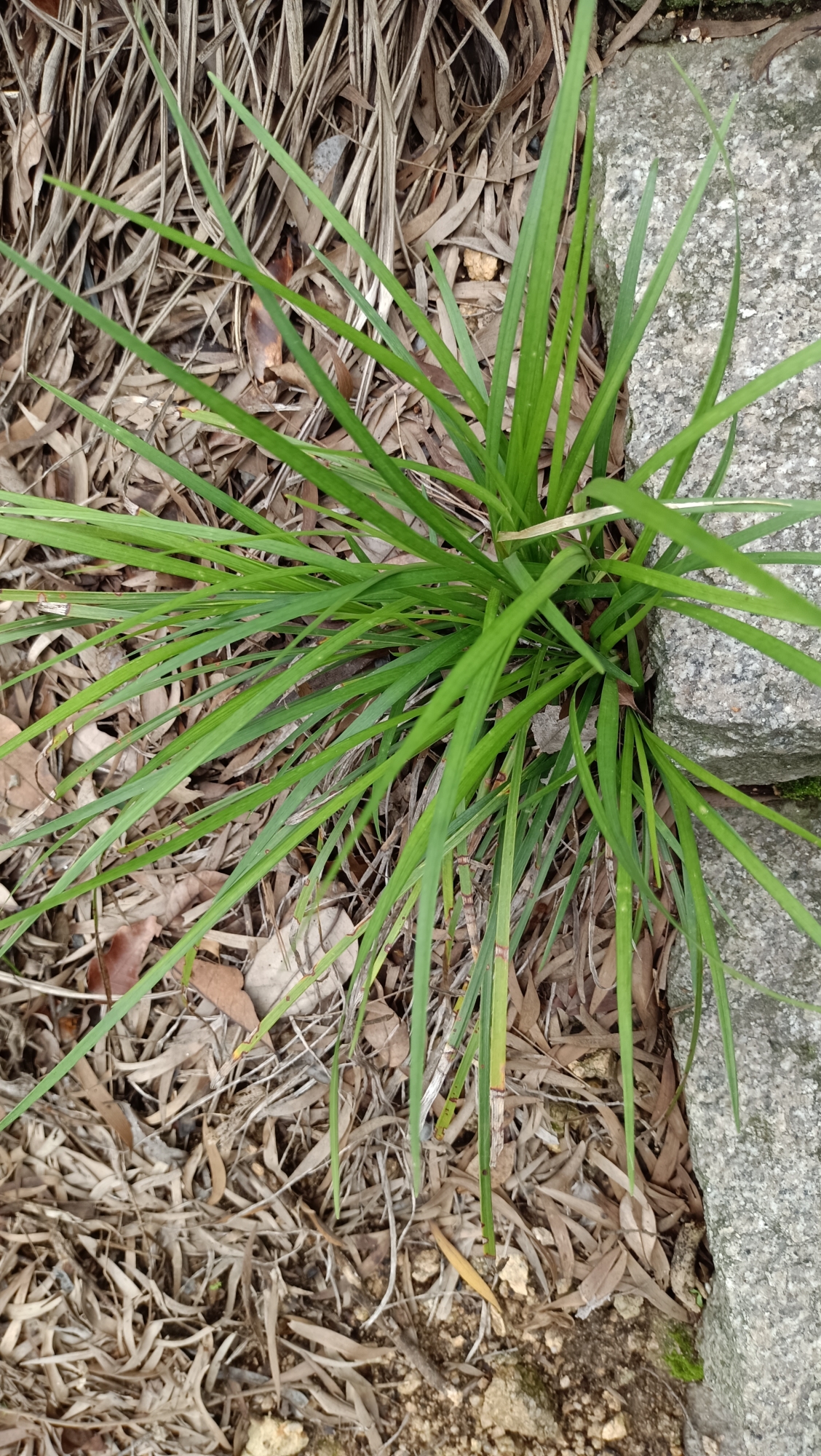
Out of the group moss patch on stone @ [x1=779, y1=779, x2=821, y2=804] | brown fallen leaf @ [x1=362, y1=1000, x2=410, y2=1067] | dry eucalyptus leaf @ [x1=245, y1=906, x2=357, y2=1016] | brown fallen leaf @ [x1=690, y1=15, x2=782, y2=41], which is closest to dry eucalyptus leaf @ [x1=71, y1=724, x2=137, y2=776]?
dry eucalyptus leaf @ [x1=245, y1=906, x2=357, y2=1016]

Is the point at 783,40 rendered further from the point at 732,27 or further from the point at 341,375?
the point at 341,375

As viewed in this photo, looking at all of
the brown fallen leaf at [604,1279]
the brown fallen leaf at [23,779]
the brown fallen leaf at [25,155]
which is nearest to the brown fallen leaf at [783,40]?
the brown fallen leaf at [25,155]

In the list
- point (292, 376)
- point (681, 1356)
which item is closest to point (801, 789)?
point (681, 1356)

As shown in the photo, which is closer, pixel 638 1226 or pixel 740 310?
pixel 740 310

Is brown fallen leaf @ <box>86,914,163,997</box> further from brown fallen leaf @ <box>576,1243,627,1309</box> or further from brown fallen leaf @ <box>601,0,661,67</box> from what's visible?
brown fallen leaf @ <box>601,0,661,67</box>

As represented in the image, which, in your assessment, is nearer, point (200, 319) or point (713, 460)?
point (713, 460)

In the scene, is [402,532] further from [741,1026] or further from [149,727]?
[741,1026]

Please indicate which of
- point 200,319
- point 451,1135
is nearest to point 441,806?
point 451,1135
